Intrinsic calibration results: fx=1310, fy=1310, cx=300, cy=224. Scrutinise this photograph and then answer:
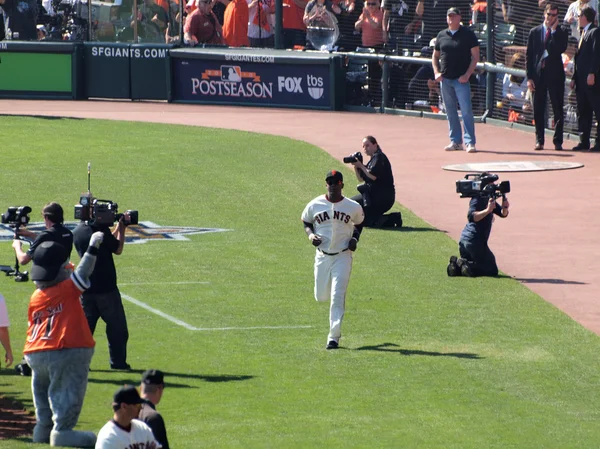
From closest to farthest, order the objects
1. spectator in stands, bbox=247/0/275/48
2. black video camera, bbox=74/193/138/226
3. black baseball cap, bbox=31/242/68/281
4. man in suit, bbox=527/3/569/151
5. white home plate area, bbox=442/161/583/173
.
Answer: black baseball cap, bbox=31/242/68/281, black video camera, bbox=74/193/138/226, white home plate area, bbox=442/161/583/173, man in suit, bbox=527/3/569/151, spectator in stands, bbox=247/0/275/48

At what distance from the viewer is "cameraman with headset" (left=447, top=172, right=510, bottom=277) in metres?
16.1

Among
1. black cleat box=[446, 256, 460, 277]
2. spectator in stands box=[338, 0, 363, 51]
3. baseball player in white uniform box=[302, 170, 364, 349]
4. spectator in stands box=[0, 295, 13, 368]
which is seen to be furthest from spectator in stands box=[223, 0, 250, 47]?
spectator in stands box=[0, 295, 13, 368]

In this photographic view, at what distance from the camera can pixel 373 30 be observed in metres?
30.9

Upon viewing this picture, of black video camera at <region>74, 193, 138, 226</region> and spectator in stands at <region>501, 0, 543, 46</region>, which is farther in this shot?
spectator in stands at <region>501, 0, 543, 46</region>

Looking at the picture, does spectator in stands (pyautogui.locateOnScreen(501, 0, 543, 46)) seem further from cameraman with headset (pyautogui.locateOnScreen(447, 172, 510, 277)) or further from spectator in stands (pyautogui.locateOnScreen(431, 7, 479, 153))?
cameraman with headset (pyautogui.locateOnScreen(447, 172, 510, 277))

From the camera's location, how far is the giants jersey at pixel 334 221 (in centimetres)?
1301

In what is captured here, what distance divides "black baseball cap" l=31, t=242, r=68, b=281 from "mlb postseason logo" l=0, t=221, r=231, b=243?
8824 mm

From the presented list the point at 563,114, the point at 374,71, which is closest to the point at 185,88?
the point at 374,71

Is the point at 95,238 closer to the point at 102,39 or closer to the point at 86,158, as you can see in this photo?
the point at 86,158

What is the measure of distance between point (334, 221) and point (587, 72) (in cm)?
1199

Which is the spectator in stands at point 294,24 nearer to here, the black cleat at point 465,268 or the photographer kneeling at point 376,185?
the photographer kneeling at point 376,185

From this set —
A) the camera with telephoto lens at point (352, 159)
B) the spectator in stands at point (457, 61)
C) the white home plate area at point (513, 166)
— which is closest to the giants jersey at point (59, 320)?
the camera with telephoto lens at point (352, 159)

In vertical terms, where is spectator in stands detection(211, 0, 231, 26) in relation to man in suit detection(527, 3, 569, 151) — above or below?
above

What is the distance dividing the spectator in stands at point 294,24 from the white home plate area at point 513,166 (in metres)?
10.6
